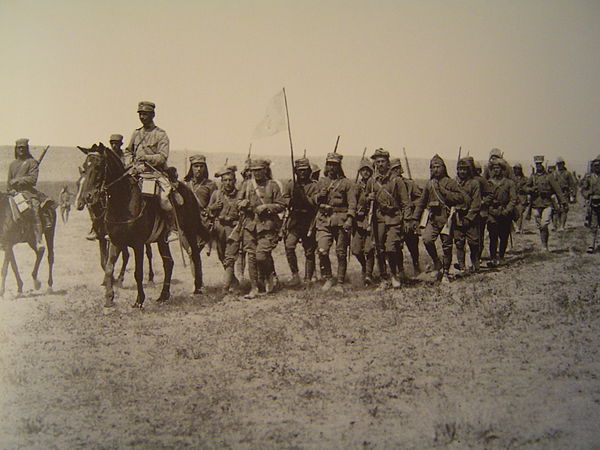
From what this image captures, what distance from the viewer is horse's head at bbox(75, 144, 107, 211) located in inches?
372

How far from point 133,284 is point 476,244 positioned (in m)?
7.42

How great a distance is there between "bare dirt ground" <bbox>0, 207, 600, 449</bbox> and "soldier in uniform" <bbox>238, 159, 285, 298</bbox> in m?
0.85

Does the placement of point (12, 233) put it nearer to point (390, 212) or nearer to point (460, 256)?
point (390, 212)

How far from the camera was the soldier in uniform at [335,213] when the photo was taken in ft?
38.1

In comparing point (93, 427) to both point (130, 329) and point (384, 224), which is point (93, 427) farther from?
point (384, 224)

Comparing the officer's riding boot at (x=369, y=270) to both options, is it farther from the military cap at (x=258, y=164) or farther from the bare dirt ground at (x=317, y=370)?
the military cap at (x=258, y=164)

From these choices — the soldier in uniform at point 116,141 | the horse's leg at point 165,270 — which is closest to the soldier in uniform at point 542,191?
the horse's leg at point 165,270

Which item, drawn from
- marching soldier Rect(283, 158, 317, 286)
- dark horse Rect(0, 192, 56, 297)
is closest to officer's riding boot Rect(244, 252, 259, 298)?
marching soldier Rect(283, 158, 317, 286)

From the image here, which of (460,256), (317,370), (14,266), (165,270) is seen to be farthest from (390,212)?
(14,266)

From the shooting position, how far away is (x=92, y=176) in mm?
9523

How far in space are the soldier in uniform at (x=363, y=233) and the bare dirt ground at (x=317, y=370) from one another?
1.15 metres

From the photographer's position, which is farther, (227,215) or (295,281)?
(295,281)

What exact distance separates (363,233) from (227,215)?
2.71 meters

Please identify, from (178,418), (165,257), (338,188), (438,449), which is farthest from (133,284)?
(438,449)
